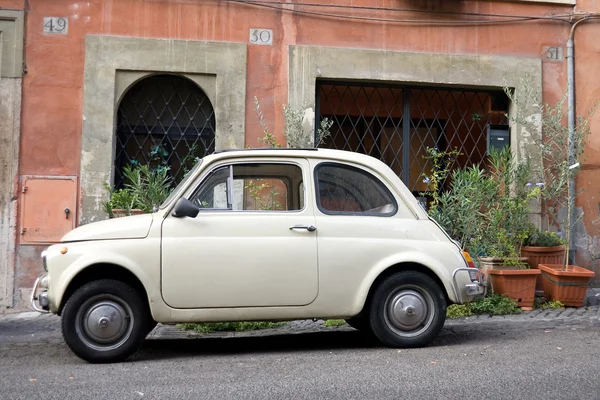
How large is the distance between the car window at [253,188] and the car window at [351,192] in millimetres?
207

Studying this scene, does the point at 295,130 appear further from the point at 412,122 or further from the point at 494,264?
the point at 494,264

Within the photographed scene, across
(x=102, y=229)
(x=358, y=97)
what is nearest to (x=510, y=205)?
(x=358, y=97)

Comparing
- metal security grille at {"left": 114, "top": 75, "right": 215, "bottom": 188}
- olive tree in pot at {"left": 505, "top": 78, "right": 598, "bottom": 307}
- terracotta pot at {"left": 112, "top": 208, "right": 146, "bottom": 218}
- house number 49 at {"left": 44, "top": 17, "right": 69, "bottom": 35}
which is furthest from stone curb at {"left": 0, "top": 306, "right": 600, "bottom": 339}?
house number 49 at {"left": 44, "top": 17, "right": 69, "bottom": 35}

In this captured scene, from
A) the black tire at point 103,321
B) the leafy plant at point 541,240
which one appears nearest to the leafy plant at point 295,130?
the leafy plant at point 541,240

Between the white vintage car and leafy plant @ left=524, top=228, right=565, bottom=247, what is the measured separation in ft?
11.6

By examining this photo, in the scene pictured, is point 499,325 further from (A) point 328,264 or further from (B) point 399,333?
(A) point 328,264

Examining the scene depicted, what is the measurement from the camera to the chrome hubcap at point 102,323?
5367mm

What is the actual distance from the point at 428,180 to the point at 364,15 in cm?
264

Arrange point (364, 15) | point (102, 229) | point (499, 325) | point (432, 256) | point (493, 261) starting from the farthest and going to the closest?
1. point (364, 15)
2. point (493, 261)
3. point (499, 325)
4. point (432, 256)
5. point (102, 229)

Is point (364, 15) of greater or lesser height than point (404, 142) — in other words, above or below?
above

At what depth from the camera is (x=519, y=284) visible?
26.7 ft

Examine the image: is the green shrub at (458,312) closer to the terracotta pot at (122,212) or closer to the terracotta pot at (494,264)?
the terracotta pot at (494,264)

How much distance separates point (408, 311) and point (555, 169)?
205 inches

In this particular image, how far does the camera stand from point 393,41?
32.8ft
